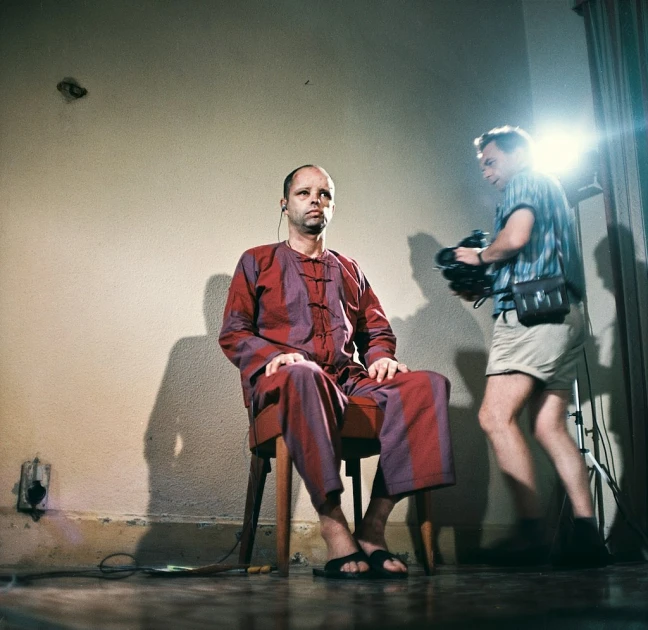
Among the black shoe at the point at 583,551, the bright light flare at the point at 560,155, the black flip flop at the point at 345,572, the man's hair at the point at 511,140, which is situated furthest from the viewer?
the bright light flare at the point at 560,155

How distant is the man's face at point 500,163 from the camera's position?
2.40 m

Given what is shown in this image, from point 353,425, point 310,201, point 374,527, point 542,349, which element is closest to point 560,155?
point 542,349

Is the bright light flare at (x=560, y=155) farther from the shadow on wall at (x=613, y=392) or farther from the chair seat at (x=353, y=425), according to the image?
the chair seat at (x=353, y=425)

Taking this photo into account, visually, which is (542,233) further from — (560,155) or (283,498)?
(283,498)

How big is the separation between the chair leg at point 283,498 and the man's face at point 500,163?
124 cm

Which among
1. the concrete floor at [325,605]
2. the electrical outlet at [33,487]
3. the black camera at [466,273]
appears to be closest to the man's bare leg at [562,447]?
the black camera at [466,273]

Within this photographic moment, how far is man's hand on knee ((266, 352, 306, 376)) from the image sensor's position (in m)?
1.86

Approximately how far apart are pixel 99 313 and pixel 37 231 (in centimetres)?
33

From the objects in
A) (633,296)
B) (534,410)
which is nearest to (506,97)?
(633,296)

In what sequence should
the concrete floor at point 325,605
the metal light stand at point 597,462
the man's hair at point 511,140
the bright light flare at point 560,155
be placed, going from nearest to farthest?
1. the concrete floor at point 325,605
2. the man's hair at point 511,140
3. the metal light stand at point 597,462
4. the bright light flare at point 560,155

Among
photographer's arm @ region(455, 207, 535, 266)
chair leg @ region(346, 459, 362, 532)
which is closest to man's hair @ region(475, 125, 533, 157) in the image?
photographer's arm @ region(455, 207, 535, 266)

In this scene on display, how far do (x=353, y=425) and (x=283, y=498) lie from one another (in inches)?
10.3

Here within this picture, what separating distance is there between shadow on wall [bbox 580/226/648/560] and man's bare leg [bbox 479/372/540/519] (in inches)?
33.9

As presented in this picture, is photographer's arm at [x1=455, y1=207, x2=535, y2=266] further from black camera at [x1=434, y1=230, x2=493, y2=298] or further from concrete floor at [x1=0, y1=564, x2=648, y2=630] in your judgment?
concrete floor at [x1=0, y1=564, x2=648, y2=630]
